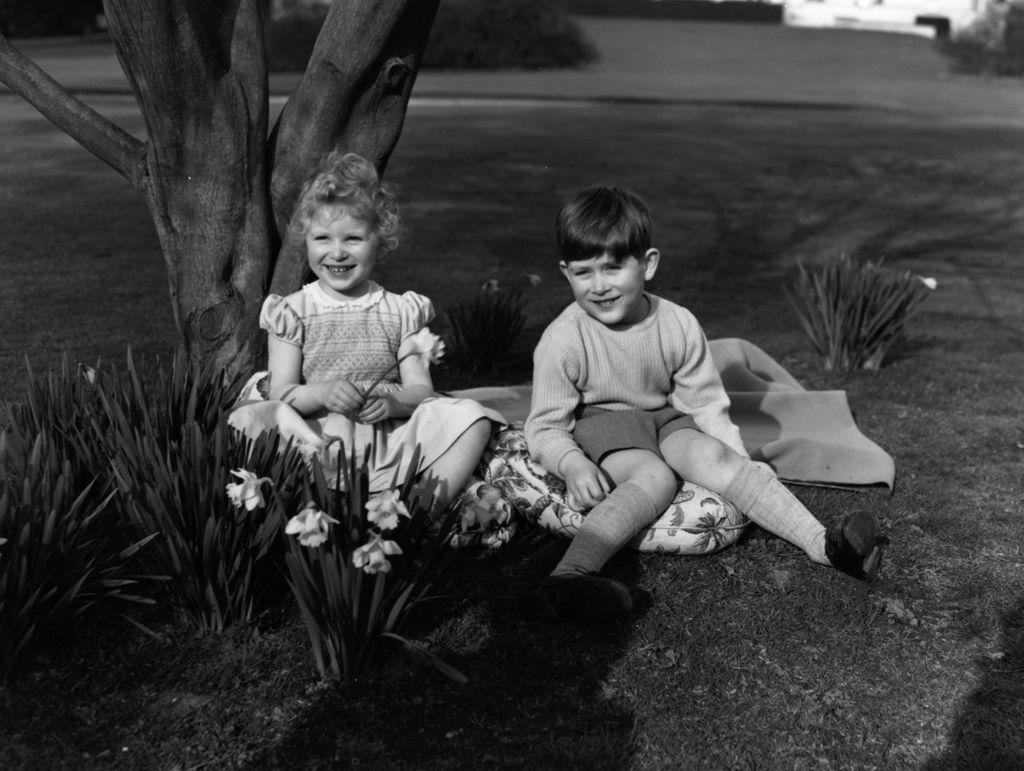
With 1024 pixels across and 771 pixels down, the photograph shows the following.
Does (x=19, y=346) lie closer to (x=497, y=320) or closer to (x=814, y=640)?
(x=497, y=320)

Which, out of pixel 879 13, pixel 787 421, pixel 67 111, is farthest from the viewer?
pixel 879 13

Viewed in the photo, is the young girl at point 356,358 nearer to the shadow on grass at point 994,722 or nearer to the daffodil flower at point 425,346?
the daffodil flower at point 425,346

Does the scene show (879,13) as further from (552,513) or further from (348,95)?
(552,513)

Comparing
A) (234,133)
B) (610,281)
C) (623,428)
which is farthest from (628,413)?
(234,133)

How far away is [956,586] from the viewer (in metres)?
3.32

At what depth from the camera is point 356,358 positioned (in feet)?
12.3

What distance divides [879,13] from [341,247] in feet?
150

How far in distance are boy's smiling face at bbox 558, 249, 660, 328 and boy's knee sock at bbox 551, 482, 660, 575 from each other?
0.53 m

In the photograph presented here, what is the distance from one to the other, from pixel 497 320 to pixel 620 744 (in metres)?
3.03

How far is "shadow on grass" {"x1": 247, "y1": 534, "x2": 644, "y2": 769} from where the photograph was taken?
2.46 meters

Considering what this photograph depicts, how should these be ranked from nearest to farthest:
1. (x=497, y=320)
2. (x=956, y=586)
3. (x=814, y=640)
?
(x=814, y=640)
(x=956, y=586)
(x=497, y=320)

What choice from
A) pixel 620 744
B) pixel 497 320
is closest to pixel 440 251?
pixel 497 320

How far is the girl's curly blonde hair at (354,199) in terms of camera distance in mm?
3568

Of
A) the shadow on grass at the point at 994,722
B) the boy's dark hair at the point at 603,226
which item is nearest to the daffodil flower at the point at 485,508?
the boy's dark hair at the point at 603,226
